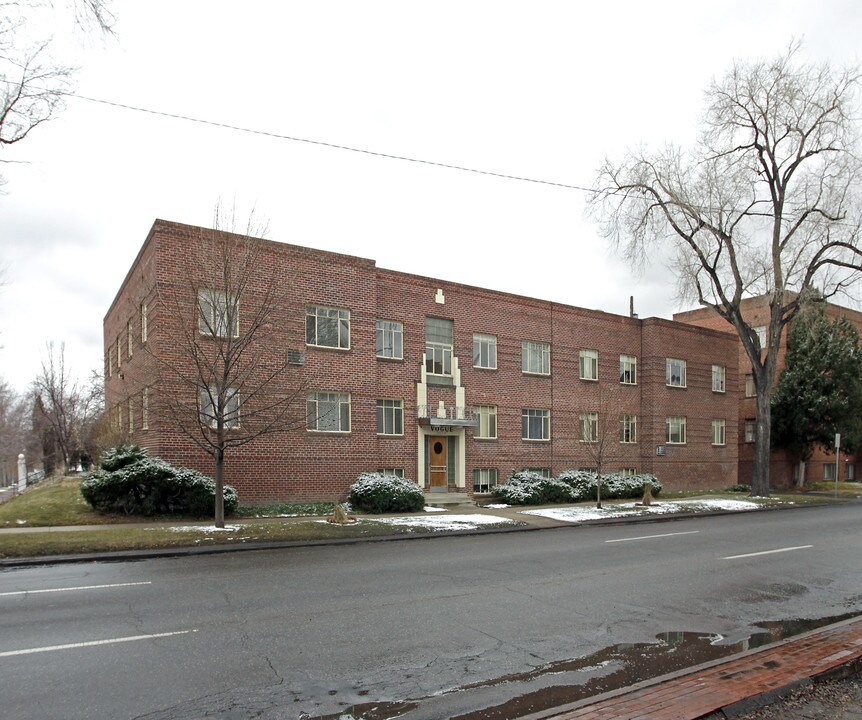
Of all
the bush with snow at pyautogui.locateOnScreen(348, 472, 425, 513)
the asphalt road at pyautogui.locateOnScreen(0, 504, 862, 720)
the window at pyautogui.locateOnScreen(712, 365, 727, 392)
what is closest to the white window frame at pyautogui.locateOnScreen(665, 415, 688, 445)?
the window at pyautogui.locateOnScreen(712, 365, 727, 392)

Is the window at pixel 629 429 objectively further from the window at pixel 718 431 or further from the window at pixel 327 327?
the window at pixel 327 327

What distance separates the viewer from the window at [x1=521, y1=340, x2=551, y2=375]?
96.0 ft

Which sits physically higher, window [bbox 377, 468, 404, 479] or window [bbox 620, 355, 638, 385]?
window [bbox 620, 355, 638, 385]

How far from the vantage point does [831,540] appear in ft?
51.1

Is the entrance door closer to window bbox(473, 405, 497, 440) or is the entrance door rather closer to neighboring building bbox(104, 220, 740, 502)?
neighboring building bbox(104, 220, 740, 502)

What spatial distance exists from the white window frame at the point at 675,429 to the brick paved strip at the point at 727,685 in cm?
2817

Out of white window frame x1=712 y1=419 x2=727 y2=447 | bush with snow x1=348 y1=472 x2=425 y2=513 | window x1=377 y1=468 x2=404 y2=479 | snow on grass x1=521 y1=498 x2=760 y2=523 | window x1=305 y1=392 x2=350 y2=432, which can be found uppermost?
window x1=305 y1=392 x2=350 y2=432

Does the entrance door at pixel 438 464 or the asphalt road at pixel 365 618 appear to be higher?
the entrance door at pixel 438 464

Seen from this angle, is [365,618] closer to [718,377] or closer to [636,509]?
[636,509]

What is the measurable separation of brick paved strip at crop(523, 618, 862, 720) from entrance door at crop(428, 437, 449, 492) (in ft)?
63.4

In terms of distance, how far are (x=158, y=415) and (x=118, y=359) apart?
46.2ft

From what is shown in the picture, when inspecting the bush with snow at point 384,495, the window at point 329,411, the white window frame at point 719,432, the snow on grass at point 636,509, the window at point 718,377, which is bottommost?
the snow on grass at point 636,509

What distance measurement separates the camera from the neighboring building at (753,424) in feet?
135

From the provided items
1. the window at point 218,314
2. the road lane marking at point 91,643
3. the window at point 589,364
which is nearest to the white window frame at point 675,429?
the window at point 589,364
